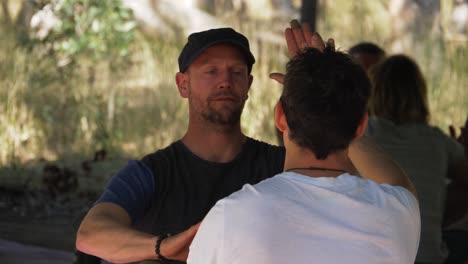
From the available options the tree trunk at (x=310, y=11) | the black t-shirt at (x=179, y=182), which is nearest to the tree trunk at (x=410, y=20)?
the tree trunk at (x=310, y=11)

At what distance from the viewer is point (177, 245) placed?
246cm

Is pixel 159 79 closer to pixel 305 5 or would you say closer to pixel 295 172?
pixel 305 5

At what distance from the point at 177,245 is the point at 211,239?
0.26m

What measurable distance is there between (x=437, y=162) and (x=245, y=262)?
8.39 ft

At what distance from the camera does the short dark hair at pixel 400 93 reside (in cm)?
464

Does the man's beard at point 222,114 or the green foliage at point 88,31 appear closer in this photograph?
the man's beard at point 222,114

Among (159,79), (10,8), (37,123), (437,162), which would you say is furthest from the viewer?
(10,8)

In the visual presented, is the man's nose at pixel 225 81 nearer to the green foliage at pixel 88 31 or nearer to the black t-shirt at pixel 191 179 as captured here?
the black t-shirt at pixel 191 179

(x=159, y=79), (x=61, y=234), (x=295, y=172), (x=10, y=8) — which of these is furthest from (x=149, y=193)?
(x=10, y=8)

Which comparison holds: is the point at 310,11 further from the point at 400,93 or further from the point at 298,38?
the point at 298,38

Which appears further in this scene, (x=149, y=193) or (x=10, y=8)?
(x=10, y=8)

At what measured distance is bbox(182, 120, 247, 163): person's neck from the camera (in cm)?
337

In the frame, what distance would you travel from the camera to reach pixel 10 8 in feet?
44.3

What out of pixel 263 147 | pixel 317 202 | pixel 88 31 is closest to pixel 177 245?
pixel 317 202
